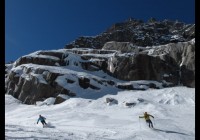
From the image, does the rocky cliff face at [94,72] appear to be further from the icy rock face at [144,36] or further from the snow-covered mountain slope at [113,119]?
the icy rock face at [144,36]

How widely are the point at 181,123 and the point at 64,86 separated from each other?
106ft

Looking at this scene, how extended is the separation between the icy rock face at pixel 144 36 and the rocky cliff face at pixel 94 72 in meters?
35.4

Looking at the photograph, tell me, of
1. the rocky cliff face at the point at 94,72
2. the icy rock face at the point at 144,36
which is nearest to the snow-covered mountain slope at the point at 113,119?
the rocky cliff face at the point at 94,72

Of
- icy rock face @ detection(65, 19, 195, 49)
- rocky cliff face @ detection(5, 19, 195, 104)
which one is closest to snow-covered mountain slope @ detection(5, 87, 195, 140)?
rocky cliff face @ detection(5, 19, 195, 104)

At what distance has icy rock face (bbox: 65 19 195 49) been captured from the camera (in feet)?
464

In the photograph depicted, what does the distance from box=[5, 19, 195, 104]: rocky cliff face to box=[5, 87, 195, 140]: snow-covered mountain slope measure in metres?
5.49

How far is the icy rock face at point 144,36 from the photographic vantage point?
142 meters

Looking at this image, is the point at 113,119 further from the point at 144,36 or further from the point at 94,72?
the point at 144,36

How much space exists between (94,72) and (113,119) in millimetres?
40913

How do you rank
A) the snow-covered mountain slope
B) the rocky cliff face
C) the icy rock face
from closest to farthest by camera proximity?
the snow-covered mountain slope < the rocky cliff face < the icy rock face

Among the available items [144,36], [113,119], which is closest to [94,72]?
[113,119]

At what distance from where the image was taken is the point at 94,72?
241 feet

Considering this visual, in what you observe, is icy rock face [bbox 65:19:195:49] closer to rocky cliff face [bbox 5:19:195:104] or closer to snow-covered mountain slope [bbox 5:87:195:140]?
rocky cliff face [bbox 5:19:195:104]

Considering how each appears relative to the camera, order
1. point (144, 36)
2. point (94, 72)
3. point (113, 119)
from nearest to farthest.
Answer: point (113, 119), point (94, 72), point (144, 36)
